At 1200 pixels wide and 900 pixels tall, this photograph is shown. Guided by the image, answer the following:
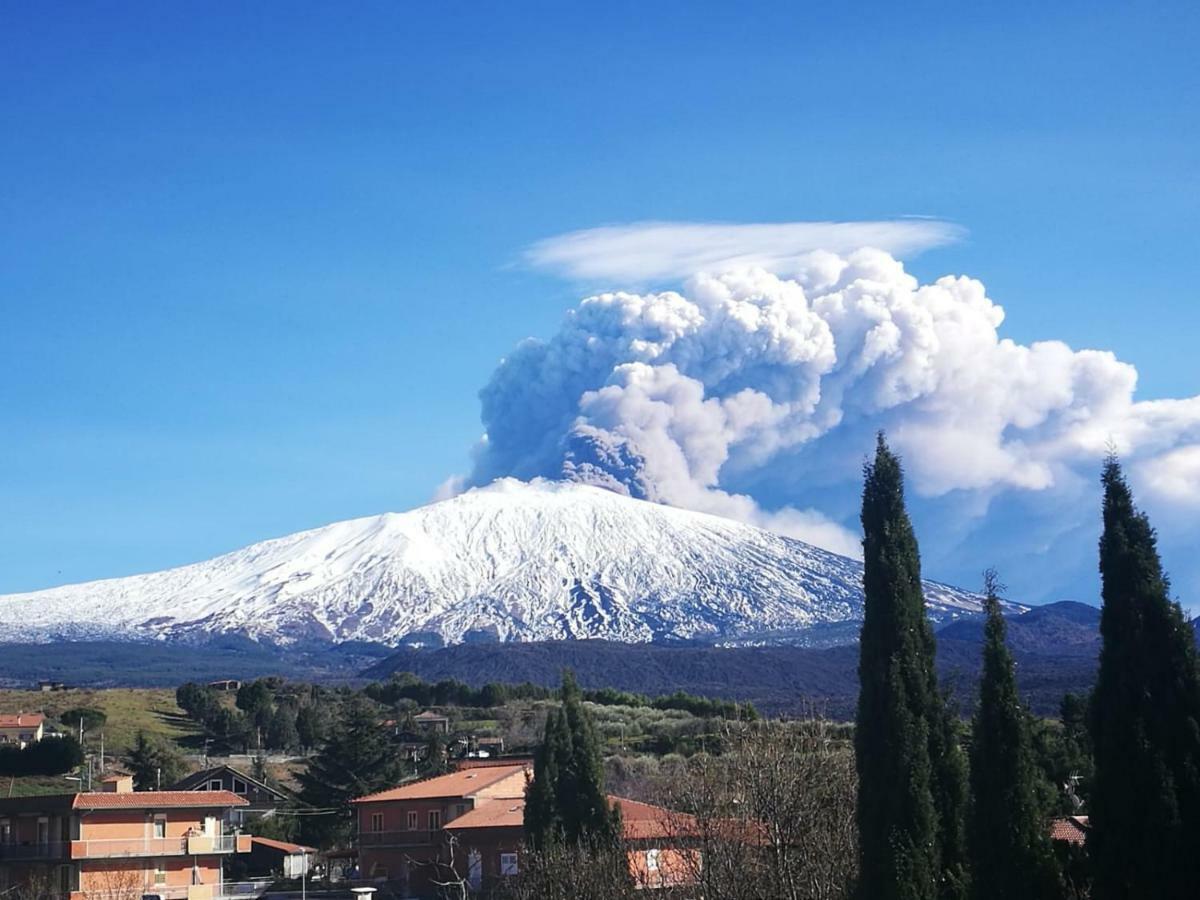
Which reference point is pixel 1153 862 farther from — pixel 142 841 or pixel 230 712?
pixel 230 712

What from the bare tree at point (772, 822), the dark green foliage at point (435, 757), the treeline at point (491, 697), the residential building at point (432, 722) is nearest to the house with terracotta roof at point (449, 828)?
the dark green foliage at point (435, 757)

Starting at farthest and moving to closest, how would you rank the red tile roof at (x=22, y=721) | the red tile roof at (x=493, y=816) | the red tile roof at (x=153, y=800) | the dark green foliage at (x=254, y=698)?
the dark green foliage at (x=254, y=698)
the red tile roof at (x=22, y=721)
the red tile roof at (x=493, y=816)
the red tile roof at (x=153, y=800)

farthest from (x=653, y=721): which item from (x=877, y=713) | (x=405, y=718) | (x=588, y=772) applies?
(x=877, y=713)

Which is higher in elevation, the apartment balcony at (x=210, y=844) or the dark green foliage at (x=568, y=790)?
the dark green foliage at (x=568, y=790)

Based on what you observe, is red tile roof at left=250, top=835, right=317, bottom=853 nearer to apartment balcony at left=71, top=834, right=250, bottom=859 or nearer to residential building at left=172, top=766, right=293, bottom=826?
residential building at left=172, top=766, right=293, bottom=826

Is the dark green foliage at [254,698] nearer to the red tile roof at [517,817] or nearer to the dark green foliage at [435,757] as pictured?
the dark green foliage at [435,757]

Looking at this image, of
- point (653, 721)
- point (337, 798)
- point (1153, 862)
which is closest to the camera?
point (1153, 862)
